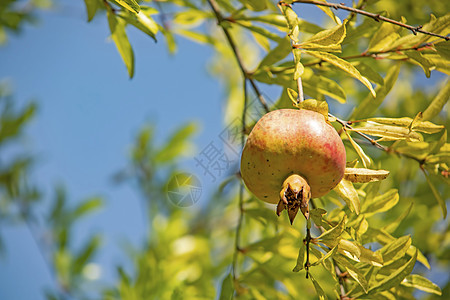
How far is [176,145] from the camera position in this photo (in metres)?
2.50

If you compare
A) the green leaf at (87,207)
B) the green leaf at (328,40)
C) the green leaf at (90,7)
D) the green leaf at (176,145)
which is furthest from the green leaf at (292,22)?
the green leaf at (87,207)

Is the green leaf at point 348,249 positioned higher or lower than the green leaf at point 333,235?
lower

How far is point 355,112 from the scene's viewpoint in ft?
4.07

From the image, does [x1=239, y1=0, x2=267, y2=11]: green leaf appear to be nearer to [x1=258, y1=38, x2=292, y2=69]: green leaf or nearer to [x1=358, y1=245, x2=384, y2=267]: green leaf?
[x1=258, y1=38, x2=292, y2=69]: green leaf

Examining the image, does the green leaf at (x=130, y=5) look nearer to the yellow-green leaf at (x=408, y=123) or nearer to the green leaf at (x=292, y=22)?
the green leaf at (x=292, y=22)

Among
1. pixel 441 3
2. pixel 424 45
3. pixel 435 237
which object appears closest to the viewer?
pixel 424 45

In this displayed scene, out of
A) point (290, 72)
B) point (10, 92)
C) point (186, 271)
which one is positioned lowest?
point (186, 271)

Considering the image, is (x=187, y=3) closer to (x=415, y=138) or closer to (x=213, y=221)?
(x=415, y=138)

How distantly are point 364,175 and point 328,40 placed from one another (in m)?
0.28

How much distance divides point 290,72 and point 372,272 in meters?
0.55

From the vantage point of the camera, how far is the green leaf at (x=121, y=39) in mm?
1189

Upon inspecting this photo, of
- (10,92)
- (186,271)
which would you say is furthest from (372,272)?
(10,92)

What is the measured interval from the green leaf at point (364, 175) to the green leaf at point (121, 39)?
2.14 ft

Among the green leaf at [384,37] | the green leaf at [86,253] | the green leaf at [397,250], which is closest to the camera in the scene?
the green leaf at [397,250]
